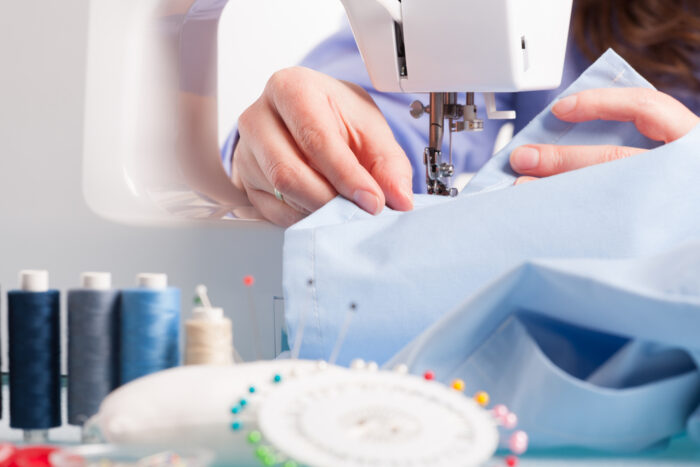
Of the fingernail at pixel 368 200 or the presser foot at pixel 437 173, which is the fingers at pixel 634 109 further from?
the fingernail at pixel 368 200

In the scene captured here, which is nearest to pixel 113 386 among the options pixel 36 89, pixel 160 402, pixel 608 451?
pixel 160 402

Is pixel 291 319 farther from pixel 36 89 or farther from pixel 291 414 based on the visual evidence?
pixel 36 89

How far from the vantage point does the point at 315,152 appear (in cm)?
90

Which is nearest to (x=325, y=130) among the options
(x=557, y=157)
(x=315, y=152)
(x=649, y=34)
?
(x=315, y=152)

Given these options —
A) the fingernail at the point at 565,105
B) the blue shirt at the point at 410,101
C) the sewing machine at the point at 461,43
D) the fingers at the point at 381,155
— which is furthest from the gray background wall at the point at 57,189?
the blue shirt at the point at 410,101

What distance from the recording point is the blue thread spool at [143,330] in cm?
54

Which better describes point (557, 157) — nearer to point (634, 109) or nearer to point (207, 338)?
point (634, 109)

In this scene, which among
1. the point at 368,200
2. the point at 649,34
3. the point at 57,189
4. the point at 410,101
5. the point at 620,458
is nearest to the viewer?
the point at 620,458

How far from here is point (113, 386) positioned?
1.82 ft

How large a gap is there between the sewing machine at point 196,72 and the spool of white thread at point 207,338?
40 centimetres

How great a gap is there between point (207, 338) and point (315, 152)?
0.40 metres

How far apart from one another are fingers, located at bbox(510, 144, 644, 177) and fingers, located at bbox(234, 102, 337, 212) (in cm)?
26

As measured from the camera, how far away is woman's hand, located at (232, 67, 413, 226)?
874 millimetres

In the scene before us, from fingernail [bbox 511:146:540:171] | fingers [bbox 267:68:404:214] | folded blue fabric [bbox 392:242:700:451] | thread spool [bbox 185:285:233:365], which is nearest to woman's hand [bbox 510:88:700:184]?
fingernail [bbox 511:146:540:171]
